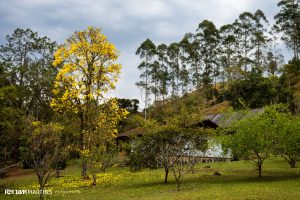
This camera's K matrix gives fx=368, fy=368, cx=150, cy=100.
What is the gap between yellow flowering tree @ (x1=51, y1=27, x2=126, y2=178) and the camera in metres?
23.7

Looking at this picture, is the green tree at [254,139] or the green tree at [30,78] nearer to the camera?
the green tree at [254,139]

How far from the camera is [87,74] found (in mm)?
24031

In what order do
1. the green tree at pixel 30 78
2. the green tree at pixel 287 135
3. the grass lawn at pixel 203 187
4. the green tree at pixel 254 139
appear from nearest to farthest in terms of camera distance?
the grass lawn at pixel 203 187 → the green tree at pixel 287 135 → the green tree at pixel 254 139 → the green tree at pixel 30 78

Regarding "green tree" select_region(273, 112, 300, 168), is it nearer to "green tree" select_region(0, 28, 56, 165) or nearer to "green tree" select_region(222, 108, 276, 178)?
"green tree" select_region(222, 108, 276, 178)

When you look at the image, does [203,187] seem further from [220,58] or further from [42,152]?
[220,58]

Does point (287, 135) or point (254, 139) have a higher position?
point (287, 135)

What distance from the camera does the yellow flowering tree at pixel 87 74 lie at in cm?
2370

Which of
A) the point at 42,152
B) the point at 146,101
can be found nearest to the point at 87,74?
the point at 42,152

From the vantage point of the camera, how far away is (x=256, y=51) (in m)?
68.1

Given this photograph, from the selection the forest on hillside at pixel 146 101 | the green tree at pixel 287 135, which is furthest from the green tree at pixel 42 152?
the green tree at pixel 287 135

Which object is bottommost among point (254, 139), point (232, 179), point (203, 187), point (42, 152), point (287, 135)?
point (203, 187)

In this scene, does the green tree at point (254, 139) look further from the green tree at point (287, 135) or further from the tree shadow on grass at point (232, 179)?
the tree shadow on grass at point (232, 179)

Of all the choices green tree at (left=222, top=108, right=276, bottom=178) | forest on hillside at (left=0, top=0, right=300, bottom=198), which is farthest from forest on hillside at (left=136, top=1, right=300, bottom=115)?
green tree at (left=222, top=108, right=276, bottom=178)

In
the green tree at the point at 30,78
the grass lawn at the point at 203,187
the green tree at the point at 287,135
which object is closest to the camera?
the grass lawn at the point at 203,187
